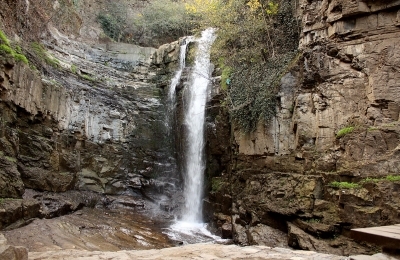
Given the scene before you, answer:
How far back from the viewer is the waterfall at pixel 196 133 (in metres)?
13.4

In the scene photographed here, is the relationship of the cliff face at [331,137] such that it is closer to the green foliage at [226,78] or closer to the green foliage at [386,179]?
the green foliage at [386,179]

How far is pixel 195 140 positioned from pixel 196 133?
0.34 m

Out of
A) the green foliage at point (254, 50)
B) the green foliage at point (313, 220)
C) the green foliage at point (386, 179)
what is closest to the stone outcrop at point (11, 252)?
the green foliage at point (313, 220)

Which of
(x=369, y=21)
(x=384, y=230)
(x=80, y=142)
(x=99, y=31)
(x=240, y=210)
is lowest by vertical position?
(x=240, y=210)

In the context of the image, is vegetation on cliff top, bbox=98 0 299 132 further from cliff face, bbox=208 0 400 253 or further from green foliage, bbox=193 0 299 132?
cliff face, bbox=208 0 400 253

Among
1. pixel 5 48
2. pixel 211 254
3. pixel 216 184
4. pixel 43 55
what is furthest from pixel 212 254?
pixel 43 55

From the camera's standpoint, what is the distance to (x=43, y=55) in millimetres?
13422

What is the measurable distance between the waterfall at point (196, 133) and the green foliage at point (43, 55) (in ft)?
21.0

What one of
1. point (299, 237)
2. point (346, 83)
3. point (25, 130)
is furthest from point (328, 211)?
point (25, 130)

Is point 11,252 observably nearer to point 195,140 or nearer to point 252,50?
point 252,50

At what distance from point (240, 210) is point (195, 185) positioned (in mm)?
3996

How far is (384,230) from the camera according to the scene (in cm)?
323

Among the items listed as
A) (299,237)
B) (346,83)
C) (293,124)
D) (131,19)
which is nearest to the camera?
(299,237)

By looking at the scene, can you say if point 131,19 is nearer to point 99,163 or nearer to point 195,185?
point 99,163
